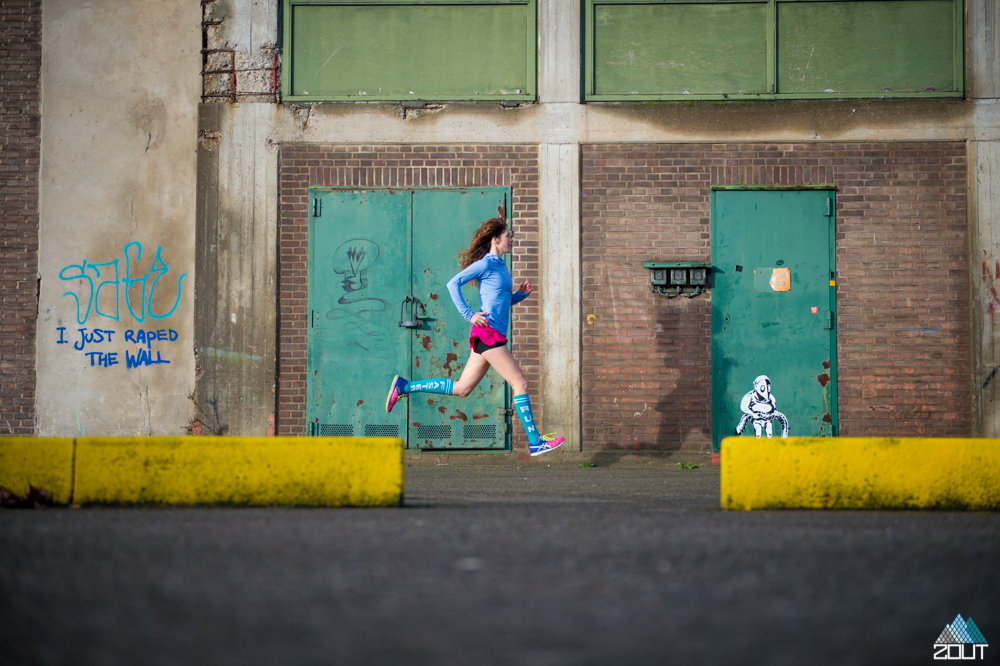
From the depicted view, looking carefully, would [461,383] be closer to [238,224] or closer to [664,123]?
[238,224]

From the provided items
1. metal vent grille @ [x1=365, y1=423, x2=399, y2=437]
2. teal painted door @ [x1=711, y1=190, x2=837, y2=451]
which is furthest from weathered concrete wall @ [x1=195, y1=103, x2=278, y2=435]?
teal painted door @ [x1=711, y1=190, x2=837, y2=451]

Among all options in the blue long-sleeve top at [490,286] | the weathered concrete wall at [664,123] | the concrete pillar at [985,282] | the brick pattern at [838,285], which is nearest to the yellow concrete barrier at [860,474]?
the blue long-sleeve top at [490,286]

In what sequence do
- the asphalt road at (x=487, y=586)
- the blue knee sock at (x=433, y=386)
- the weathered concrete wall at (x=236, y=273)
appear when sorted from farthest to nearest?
the weathered concrete wall at (x=236, y=273)
the blue knee sock at (x=433, y=386)
the asphalt road at (x=487, y=586)

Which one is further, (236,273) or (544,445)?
(236,273)

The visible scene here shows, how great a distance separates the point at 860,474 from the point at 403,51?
22.5ft

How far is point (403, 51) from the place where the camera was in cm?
1044

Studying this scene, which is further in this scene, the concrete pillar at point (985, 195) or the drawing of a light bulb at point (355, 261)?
the drawing of a light bulb at point (355, 261)

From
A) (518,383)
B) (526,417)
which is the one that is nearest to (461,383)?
(518,383)

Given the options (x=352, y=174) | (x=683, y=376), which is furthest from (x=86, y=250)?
(x=683, y=376)

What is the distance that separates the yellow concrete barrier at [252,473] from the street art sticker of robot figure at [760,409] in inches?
214

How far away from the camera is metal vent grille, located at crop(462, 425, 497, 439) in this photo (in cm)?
1020

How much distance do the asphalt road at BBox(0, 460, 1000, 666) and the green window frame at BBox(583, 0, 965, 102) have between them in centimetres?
606

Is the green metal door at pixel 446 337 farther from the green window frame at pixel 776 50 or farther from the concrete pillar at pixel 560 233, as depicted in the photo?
the green window frame at pixel 776 50

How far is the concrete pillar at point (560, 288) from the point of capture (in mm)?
10203
